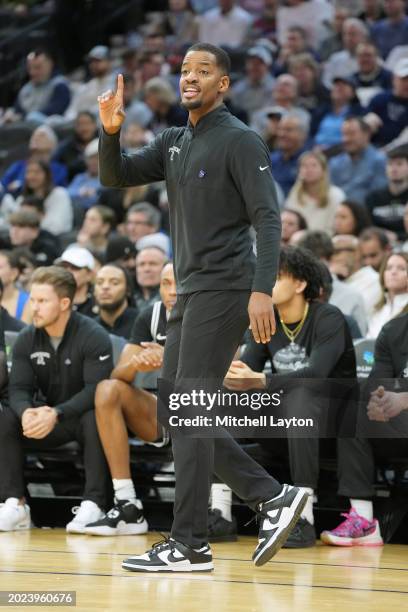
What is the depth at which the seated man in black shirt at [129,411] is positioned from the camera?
19.5ft

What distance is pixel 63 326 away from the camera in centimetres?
640

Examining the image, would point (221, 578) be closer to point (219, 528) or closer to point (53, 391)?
point (219, 528)

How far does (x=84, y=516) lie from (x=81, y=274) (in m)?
2.32

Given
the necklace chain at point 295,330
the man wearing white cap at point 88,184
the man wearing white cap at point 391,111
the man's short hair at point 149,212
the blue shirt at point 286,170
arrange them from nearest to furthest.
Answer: the necklace chain at point 295,330, the man's short hair at point 149,212, the blue shirt at point 286,170, the man wearing white cap at point 391,111, the man wearing white cap at point 88,184

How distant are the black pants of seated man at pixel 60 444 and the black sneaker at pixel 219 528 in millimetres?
623

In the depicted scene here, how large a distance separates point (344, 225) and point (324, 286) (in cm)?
280

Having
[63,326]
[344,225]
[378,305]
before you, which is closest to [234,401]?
[63,326]

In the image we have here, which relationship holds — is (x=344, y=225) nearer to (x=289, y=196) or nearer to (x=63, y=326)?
(x=289, y=196)

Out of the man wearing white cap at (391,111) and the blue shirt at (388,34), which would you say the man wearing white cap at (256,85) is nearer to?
the blue shirt at (388,34)

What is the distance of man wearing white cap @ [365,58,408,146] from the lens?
11.0 m

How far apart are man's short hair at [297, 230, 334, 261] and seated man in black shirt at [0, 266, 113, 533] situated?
2.06 m

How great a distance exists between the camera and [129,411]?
615 cm

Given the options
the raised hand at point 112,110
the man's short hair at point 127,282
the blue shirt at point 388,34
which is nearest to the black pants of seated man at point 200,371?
the raised hand at point 112,110

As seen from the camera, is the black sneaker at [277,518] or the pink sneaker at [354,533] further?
the pink sneaker at [354,533]
